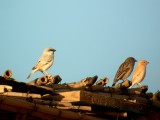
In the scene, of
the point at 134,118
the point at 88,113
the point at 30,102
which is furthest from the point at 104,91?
the point at 30,102

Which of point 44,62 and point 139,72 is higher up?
point 44,62

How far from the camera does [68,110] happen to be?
6895 mm

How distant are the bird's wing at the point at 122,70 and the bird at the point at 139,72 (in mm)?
300

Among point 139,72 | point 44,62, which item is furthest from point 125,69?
point 44,62

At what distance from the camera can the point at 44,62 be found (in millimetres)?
11664

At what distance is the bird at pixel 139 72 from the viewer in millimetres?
11644

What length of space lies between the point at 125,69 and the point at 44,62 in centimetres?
254

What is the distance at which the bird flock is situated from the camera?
457 inches

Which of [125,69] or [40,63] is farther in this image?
[125,69]

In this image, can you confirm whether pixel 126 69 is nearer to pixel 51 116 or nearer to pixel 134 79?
pixel 134 79

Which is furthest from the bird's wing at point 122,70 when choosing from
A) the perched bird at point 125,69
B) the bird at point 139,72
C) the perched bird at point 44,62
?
the perched bird at point 44,62

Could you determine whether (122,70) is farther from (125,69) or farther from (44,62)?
(44,62)

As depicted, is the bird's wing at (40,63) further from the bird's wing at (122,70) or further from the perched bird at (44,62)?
the bird's wing at (122,70)

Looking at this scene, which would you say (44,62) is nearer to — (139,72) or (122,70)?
(122,70)
